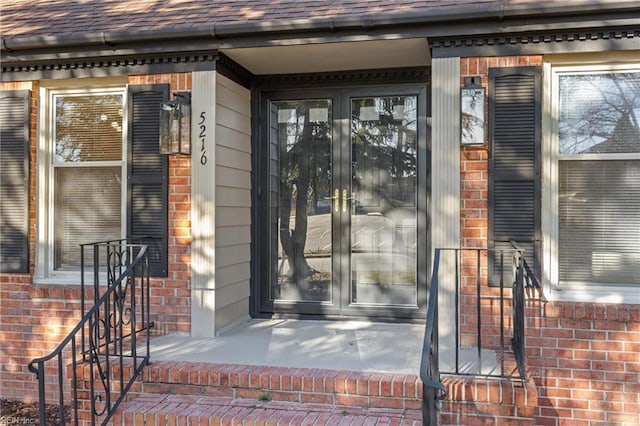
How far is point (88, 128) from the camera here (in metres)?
4.68

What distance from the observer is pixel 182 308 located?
170 inches

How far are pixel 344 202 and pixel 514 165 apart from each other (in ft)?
5.01

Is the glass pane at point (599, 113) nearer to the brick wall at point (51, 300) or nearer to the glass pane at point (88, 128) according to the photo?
the brick wall at point (51, 300)

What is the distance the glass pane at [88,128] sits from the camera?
462 cm

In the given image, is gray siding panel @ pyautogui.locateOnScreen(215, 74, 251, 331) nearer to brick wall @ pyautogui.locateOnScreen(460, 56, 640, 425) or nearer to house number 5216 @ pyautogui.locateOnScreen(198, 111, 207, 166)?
house number 5216 @ pyautogui.locateOnScreen(198, 111, 207, 166)

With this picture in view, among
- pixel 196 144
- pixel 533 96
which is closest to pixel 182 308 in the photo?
pixel 196 144

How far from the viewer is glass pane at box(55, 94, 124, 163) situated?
15.2 ft

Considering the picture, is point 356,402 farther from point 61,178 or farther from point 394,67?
point 61,178

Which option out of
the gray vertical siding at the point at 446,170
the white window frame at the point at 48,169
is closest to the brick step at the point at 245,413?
the gray vertical siding at the point at 446,170

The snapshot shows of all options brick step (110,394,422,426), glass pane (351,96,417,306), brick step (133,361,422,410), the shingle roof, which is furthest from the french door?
brick step (110,394,422,426)

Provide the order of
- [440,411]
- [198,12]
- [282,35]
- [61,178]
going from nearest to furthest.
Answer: [440,411] → [282,35] → [198,12] → [61,178]

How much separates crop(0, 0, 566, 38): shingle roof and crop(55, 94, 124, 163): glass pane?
1.88 feet

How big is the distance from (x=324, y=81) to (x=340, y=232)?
1.34m

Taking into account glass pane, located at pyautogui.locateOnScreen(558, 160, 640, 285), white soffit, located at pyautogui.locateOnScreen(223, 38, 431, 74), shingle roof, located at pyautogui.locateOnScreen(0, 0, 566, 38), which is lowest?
→ glass pane, located at pyautogui.locateOnScreen(558, 160, 640, 285)
